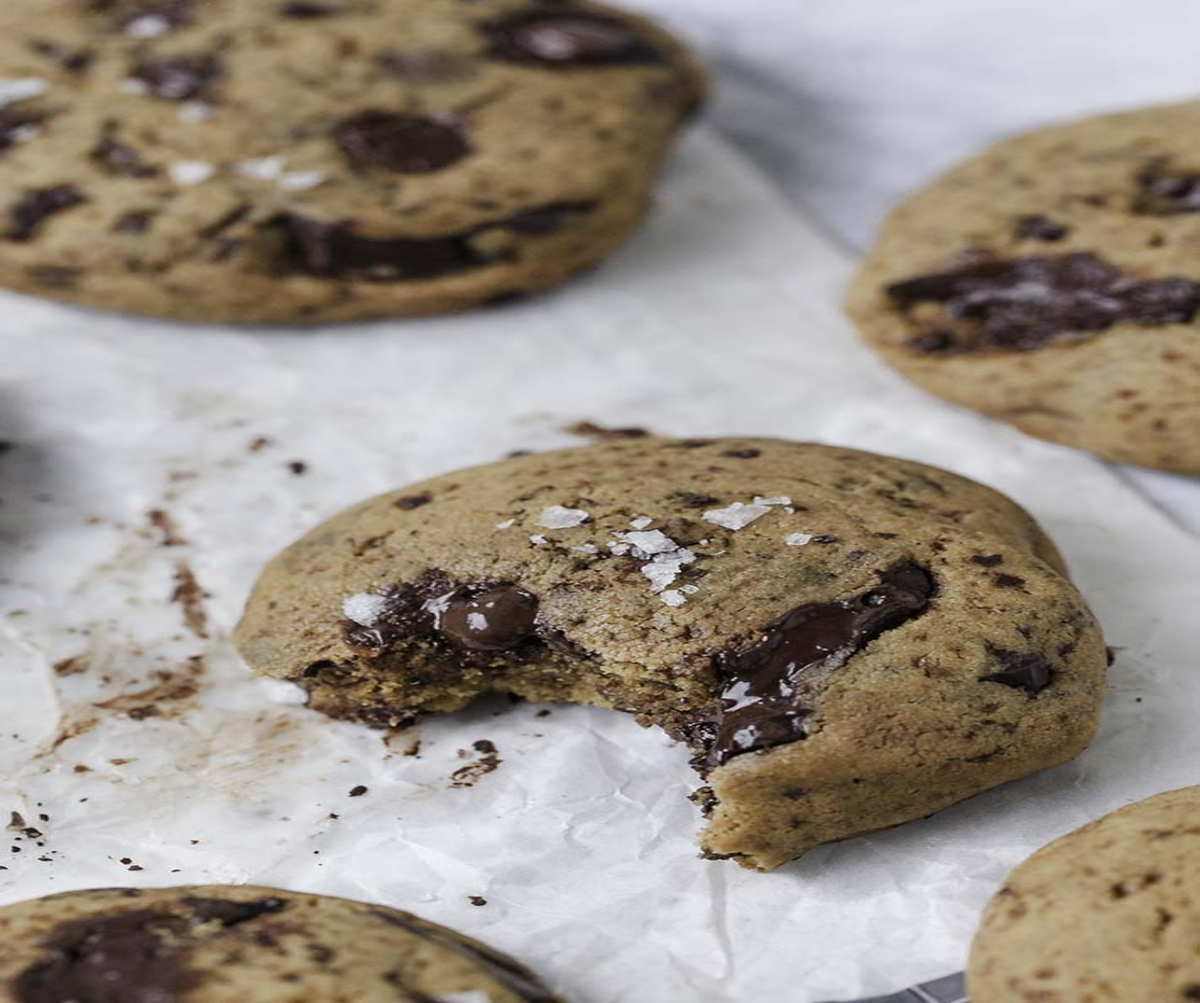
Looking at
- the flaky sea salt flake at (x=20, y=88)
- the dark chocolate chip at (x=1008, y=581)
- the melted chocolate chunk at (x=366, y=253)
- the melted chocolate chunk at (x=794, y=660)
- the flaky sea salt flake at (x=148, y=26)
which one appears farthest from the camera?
the flaky sea salt flake at (x=148, y=26)

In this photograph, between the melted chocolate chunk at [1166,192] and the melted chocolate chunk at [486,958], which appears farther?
the melted chocolate chunk at [1166,192]

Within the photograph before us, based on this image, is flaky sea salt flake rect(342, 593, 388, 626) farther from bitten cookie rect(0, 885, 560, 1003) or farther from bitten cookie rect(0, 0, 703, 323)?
bitten cookie rect(0, 0, 703, 323)

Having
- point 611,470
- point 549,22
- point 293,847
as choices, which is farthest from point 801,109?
point 293,847

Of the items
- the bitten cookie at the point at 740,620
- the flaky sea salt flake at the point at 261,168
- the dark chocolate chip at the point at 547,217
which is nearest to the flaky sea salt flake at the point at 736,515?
the bitten cookie at the point at 740,620

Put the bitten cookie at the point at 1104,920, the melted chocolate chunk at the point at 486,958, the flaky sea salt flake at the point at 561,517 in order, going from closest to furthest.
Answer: the bitten cookie at the point at 1104,920, the melted chocolate chunk at the point at 486,958, the flaky sea salt flake at the point at 561,517

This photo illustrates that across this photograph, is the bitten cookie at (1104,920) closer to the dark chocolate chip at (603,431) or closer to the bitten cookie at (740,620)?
the bitten cookie at (740,620)

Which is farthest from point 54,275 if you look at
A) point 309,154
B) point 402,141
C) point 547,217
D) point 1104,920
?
point 1104,920

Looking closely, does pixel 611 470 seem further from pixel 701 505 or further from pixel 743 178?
pixel 743 178

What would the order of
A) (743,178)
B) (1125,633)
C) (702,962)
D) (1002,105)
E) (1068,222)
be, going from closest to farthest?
(702,962)
(1125,633)
(1068,222)
(743,178)
(1002,105)
